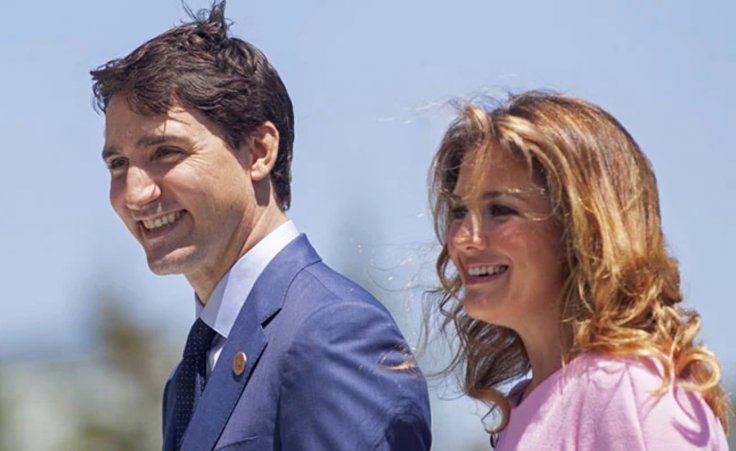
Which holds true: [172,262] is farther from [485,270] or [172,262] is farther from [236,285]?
[485,270]

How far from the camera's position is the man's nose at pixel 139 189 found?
3.91 metres

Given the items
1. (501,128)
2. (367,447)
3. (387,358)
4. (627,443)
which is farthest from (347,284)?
(627,443)

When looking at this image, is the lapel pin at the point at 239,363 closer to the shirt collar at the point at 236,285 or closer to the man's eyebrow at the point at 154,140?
the shirt collar at the point at 236,285

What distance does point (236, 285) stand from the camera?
155 inches

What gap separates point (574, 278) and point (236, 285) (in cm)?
112

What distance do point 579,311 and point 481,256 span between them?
8.8 inches

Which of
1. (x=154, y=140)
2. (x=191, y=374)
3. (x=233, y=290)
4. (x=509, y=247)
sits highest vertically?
(x=154, y=140)

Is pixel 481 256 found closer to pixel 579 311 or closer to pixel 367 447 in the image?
pixel 579 311

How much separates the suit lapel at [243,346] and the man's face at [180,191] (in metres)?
0.15

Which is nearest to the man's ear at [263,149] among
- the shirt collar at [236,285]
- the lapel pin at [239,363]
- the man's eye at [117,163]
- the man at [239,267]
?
the man at [239,267]

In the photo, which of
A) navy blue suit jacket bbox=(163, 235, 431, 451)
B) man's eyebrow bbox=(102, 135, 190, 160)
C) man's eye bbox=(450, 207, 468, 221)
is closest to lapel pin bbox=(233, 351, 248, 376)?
navy blue suit jacket bbox=(163, 235, 431, 451)

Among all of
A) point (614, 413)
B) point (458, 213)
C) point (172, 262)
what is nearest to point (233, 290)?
point (172, 262)

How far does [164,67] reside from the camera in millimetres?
3992

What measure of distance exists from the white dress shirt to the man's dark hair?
213 millimetres
